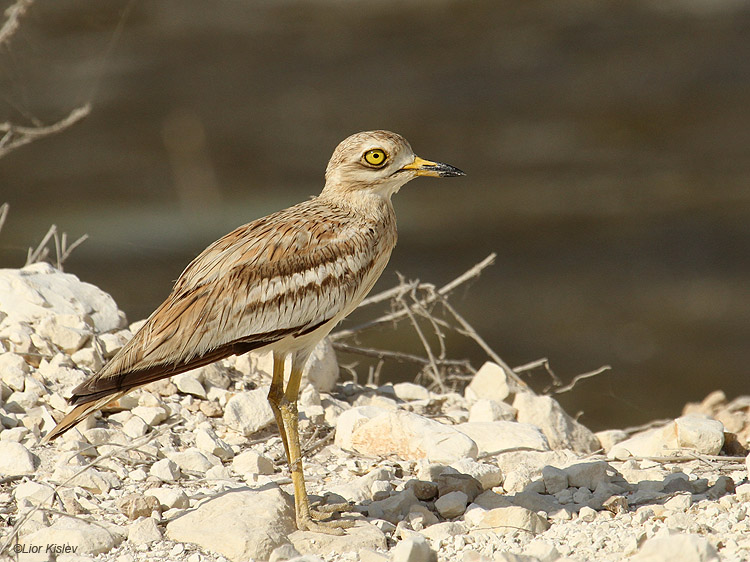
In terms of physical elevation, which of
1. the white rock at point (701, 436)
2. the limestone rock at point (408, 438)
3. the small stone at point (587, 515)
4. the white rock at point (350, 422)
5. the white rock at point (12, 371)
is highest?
the white rock at point (12, 371)

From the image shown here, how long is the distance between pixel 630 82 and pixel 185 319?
13.0 metres

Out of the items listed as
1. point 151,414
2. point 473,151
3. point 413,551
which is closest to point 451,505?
point 413,551

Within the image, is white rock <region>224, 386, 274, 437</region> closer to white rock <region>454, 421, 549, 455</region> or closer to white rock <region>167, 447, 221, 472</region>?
white rock <region>167, 447, 221, 472</region>

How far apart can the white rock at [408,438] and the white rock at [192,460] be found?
699 millimetres

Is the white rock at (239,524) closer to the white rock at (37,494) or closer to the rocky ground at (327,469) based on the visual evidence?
the rocky ground at (327,469)

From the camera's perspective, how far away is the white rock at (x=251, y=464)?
15.3ft

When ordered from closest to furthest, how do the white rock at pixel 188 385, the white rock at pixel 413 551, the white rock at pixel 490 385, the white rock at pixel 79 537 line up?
the white rock at pixel 413 551 < the white rock at pixel 79 537 < the white rock at pixel 188 385 < the white rock at pixel 490 385

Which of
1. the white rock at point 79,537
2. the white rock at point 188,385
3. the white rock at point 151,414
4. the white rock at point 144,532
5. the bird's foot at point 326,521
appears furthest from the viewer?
the white rock at point 188,385

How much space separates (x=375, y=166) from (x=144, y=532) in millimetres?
1841

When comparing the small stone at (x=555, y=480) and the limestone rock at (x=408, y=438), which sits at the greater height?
the limestone rock at (x=408, y=438)

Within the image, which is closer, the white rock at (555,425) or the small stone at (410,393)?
the white rock at (555,425)

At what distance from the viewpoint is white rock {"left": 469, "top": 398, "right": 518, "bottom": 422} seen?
5352 mm

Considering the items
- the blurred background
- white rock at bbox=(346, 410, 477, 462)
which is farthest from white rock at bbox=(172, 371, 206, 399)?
the blurred background

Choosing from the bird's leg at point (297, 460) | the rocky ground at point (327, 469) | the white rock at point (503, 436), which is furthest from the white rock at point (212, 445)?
the white rock at point (503, 436)
